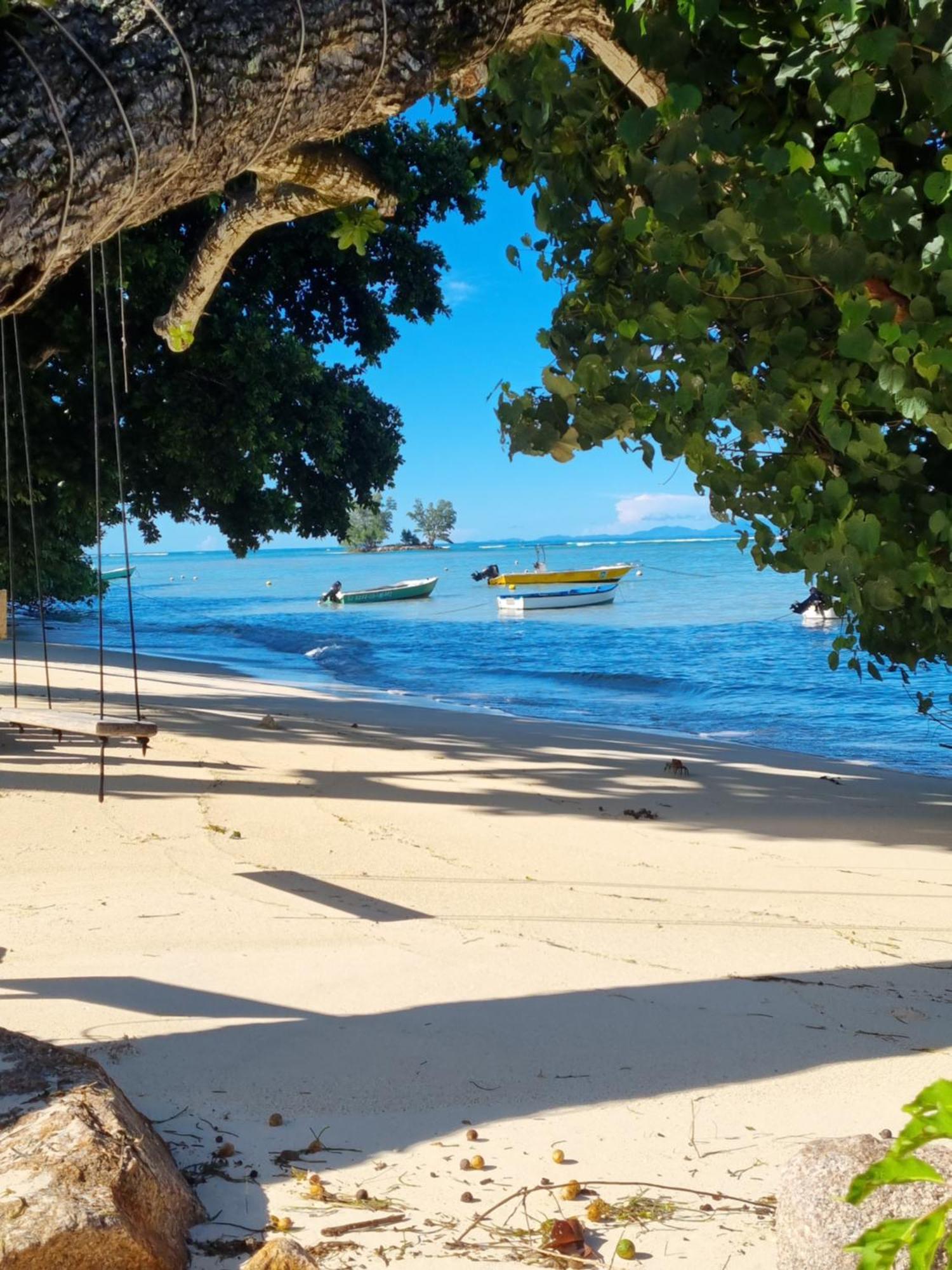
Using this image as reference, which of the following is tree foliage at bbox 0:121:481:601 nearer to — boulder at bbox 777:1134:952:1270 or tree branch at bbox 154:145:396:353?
tree branch at bbox 154:145:396:353

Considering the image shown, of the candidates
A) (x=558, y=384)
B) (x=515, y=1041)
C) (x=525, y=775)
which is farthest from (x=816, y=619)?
(x=558, y=384)

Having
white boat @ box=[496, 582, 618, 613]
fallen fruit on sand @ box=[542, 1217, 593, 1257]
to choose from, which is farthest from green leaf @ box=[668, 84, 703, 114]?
white boat @ box=[496, 582, 618, 613]

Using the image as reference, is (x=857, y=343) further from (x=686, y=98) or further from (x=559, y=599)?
(x=559, y=599)

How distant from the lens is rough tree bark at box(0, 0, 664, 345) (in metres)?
2.27

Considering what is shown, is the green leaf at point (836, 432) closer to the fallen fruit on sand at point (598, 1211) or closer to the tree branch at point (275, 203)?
the tree branch at point (275, 203)

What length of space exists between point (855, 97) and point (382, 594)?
51.7 meters

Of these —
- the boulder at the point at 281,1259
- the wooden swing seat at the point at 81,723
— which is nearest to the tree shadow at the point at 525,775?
the wooden swing seat at the point at 81,723

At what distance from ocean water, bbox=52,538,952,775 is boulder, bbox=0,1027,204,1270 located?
11929 millimetres

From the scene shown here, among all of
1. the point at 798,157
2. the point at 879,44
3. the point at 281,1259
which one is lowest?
the point at 281,1259

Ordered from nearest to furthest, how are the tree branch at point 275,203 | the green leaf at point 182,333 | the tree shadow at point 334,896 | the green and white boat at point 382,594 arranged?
the tree branch at point 275,203 < the green leaf at point 182,333 < the tree shadow at point 334,896 < the green and white boat at point 382,594

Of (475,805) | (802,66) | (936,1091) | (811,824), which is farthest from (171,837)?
(936,1091)

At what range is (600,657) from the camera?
27.7 metres

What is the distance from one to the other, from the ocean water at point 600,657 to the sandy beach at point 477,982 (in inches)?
290

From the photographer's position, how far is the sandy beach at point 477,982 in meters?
3.08
